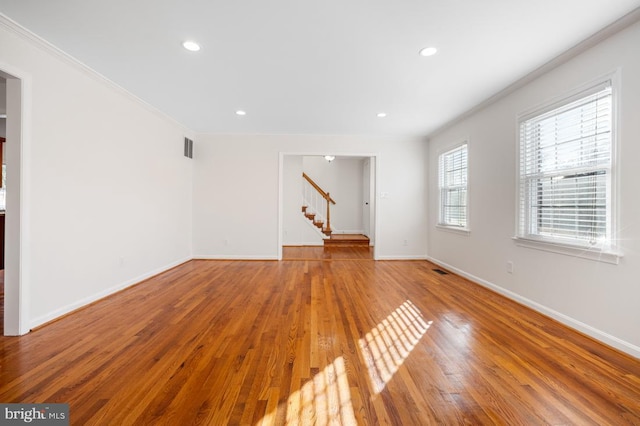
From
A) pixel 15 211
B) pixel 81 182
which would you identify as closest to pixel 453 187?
pixel 81 182

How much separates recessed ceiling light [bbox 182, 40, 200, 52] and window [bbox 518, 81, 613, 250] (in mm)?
3555

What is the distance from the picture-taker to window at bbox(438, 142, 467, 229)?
4.44 metres

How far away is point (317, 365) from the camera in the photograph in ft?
5.98

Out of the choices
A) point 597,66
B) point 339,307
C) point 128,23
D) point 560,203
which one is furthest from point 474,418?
point 128,23

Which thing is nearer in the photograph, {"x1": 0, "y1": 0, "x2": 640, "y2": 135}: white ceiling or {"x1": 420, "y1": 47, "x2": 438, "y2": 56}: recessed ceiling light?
{"x1": 0, "y1": 0, "x2": 640, "y2": 135}: white ceiling

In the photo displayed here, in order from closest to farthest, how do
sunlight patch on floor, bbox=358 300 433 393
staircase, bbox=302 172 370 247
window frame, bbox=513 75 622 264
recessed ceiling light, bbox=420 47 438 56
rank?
sunlight patch on floor, bbox=358 300 433 393
window frame, bbox=513 75 622 264
recessed ceiling light, bbox=420 47 438 56
staircase, bbox=302 172 370 247

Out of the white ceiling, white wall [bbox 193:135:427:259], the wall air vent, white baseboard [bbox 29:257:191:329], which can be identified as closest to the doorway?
white baseboard [bbox 29:257:191:329]

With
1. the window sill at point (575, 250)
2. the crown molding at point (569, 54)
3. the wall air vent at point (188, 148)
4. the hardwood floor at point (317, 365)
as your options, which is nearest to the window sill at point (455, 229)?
the window sill at point (575, 250)

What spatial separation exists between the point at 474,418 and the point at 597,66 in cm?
296

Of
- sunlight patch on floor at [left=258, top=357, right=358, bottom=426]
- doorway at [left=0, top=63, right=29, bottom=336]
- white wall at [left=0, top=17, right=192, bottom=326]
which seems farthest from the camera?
white wall at [left=0, top=17, right=192, bottom=326]

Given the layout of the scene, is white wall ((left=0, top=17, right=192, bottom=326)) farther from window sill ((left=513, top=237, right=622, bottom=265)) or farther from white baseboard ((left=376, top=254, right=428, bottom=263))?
window sill ((left=513, top=237, right=622, bottom=265))

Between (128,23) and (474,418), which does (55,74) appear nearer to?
(128,23)

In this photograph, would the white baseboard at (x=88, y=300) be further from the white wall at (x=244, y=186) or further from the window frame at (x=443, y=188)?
the window frame at (x=443, y=188)

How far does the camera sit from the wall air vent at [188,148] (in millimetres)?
5066
